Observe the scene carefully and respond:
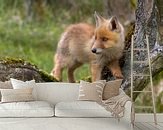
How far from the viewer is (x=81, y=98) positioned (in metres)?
4.89

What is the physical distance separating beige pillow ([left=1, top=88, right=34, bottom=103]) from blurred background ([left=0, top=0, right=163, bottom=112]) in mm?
4315

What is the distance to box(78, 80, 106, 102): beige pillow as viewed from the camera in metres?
4.83

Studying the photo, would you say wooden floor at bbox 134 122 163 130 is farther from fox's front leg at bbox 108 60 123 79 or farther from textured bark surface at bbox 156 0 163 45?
textured bark surface at bbox 156 0 163 45

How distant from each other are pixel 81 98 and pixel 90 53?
474 millimetres

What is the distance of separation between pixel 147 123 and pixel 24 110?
127cm

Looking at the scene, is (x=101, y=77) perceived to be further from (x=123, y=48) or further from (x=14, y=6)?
(x=14, y=6)

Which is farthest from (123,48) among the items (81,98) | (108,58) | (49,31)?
(49,31)

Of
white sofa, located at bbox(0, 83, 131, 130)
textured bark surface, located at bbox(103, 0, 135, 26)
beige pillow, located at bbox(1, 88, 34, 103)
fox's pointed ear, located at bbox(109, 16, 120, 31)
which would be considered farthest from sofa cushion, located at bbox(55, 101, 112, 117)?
textured bark surface, located at bbox(103, 0, 135, 26)

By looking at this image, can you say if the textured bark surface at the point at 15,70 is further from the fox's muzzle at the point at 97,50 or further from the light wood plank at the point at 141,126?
the light wood plank at the point at 141,126

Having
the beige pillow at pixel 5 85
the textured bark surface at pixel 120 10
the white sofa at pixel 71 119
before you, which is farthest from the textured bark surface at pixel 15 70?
the textured bark surface at pixel 120 10

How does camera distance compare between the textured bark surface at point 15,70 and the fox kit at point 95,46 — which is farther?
the textured bark surface at point 15,70

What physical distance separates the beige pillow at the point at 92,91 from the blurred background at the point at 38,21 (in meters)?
4.28

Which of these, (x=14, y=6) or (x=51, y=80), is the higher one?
(x=14, y=6)

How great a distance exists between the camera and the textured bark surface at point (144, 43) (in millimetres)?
5047
